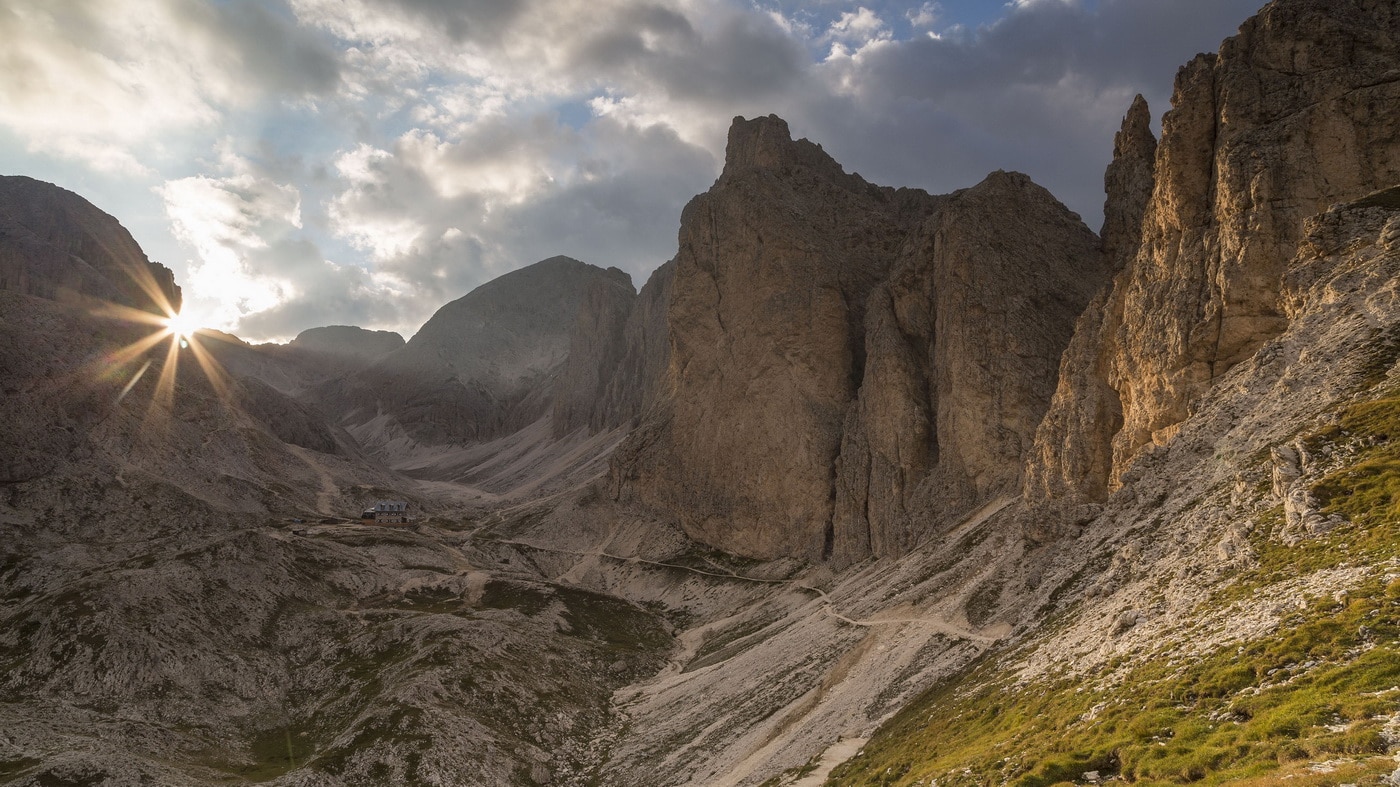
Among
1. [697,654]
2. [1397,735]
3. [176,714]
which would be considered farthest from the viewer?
[697,654]

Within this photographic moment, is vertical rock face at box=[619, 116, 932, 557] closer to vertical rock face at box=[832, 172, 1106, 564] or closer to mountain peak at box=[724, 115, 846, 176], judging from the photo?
mountain peak at box=[724, 115, 846, 176]

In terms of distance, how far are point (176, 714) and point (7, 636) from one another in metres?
20.7

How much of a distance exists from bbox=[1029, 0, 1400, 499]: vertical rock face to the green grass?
113 ft

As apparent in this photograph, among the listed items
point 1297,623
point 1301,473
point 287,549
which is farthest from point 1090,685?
point 287,549

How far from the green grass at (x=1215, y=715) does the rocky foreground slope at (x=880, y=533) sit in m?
0.14

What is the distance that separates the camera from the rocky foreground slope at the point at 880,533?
3066cm

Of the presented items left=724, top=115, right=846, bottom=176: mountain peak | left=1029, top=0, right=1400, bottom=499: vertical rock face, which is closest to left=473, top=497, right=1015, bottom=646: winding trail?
left=1029, top=0, right=1400, bottom=499: vertical rock face

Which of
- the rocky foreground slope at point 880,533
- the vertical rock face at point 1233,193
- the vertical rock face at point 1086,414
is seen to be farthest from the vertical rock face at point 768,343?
the vertical rock face at point 1233,193

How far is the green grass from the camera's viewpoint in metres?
18.7

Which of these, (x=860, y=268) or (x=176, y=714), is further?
(x=860, y=268)

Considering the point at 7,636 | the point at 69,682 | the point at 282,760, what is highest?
the point at 7,636

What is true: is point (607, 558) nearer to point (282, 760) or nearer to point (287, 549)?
point (287, 549)

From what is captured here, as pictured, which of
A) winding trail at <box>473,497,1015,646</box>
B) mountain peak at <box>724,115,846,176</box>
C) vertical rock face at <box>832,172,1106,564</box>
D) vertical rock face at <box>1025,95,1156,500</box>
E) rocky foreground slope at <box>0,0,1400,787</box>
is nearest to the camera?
rocky foreground slope at <box>0,0,1400,787</box>

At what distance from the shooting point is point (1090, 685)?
30750 mm
